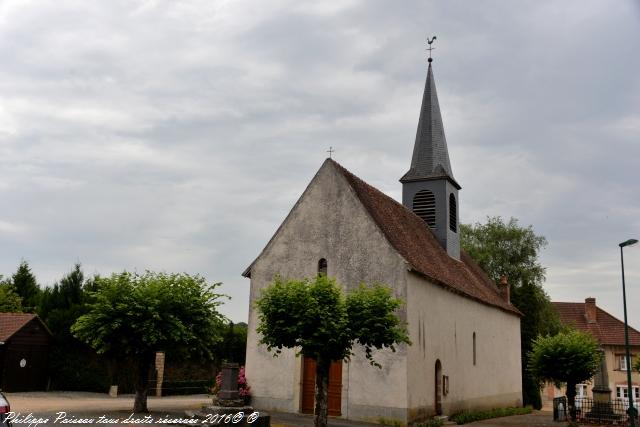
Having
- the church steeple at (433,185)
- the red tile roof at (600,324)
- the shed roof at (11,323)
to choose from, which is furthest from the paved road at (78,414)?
the red tile roof at (600,324)

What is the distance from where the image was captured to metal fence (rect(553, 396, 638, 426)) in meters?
24.2

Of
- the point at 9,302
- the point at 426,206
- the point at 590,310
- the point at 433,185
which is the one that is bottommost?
the point at 9,302

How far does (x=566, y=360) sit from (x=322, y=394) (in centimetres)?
1448

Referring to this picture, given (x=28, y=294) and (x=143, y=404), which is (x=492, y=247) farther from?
(x=28, y=294)

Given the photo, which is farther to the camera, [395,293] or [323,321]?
[395,293]

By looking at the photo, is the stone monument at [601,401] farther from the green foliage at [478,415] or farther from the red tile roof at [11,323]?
the red tile roof at [11,323]

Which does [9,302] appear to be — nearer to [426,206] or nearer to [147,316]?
[147,316]

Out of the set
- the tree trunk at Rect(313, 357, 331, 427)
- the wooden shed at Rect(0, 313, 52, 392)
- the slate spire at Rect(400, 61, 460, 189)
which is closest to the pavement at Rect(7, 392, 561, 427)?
the tree trunk at Rect(313, 357, 331, 427)

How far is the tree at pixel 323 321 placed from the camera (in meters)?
15.4

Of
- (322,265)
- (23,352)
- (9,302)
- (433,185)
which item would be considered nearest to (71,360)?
(23,352)

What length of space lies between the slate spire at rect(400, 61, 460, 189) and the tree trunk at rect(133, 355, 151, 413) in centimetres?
1595

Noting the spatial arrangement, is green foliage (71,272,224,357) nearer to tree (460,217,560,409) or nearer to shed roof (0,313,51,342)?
shed roof (0,313,51,342)

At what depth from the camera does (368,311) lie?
15.8 m

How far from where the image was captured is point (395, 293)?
66.0ft
